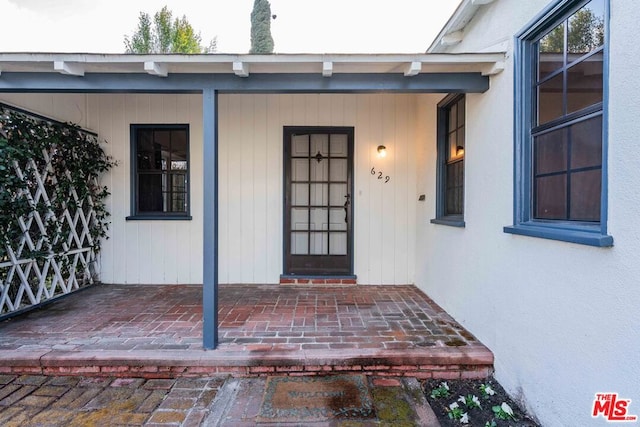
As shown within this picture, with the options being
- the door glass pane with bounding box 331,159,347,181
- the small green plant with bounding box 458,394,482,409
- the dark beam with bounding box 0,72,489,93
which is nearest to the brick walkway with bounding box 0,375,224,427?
the small green plant with bounding box 458,394,482,409

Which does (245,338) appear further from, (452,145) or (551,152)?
(452,145)

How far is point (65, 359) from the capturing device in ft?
7.68

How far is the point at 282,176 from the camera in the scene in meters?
4.39

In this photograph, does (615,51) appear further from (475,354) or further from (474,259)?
(475,354)

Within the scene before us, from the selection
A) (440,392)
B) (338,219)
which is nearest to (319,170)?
(338,219)

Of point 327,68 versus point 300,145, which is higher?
point 327,68

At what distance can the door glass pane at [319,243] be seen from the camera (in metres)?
4.48

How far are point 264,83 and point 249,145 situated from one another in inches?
75.0

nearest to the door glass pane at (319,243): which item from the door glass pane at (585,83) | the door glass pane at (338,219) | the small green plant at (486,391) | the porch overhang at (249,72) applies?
the door glass pane at (338,219)

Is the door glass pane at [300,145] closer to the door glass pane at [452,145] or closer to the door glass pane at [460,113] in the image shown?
the door glass pane at [452,145]

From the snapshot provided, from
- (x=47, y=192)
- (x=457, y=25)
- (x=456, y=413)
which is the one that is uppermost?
(x=457, y=25)

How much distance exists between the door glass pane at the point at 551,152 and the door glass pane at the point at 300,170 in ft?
9.47

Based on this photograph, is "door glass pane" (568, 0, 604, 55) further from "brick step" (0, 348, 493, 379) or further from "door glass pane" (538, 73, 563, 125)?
"brick step" (0, 348, 493, 379)

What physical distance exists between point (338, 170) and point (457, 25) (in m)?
2.16
